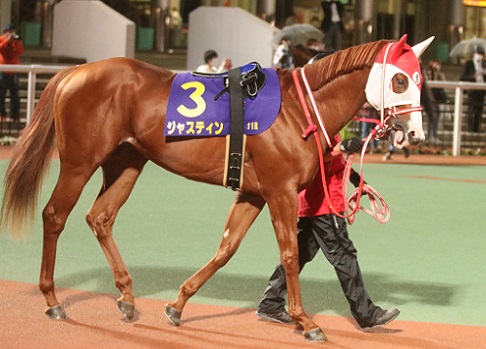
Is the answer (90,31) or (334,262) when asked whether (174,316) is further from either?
(90,31)

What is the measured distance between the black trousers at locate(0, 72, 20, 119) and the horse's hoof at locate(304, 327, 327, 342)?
1229 centimetres

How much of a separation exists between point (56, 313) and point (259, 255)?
102 inches

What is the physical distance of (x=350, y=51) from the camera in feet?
19.1

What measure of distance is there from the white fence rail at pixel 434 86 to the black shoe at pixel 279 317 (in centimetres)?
1070

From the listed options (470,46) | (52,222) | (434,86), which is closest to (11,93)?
(434,86)

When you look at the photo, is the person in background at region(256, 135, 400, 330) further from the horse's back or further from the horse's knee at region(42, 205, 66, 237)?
the horse's knee at region(42, 205, 66, 237)

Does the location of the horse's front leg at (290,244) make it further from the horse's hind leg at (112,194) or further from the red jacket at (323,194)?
the horse's hind leg at (112,194)

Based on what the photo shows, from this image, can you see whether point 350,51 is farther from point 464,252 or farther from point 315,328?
point 464,252

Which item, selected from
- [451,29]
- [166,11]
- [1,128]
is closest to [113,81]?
[1,128]

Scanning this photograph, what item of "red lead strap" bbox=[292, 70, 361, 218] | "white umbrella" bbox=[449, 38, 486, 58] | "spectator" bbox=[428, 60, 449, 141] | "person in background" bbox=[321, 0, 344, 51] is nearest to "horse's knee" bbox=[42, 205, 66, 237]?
"red lead strap" bbox=[292, 70, 361, 218]

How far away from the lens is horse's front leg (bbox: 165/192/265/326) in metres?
5.96

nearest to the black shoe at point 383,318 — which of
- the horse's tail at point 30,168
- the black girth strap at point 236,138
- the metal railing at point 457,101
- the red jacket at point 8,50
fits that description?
the black girth strap at point 236,138

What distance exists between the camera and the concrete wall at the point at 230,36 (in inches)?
901

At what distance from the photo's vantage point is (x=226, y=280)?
24.0 ft
